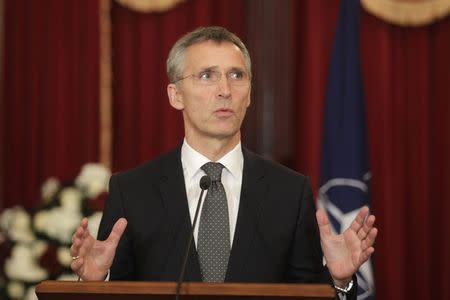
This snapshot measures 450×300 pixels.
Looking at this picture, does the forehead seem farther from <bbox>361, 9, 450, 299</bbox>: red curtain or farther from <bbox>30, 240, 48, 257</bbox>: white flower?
<bbox>361, 9, 450, 299</bbox>: red curtain

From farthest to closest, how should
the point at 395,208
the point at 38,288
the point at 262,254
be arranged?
the point at 395,208 < the point at 262,254 < the point at 38,288

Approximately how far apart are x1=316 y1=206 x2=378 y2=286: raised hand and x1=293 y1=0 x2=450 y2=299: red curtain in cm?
220

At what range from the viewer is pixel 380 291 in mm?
4539

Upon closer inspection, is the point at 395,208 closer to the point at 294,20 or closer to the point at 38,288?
the point at 294,20

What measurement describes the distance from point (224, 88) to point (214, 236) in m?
0.52

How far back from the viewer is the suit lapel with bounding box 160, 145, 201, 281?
2.45m

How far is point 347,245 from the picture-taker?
2.27 m

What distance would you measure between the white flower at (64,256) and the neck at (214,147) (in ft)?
2.66

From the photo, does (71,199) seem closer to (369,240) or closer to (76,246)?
(76,246)

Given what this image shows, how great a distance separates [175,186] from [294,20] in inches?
88.9

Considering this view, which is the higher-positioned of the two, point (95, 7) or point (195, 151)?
point (95, 7)

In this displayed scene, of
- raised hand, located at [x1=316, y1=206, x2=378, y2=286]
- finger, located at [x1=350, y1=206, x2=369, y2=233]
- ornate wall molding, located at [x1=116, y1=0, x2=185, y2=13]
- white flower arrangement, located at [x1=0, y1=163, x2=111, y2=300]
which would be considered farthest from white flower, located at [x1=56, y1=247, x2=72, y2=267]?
ornate wall molding, located at [x1=116, y1=0, x2=185, y2=13]

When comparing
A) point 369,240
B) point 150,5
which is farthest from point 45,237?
point 150,5

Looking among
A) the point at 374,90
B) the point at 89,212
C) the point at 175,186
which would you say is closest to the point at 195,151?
the point at 175,186
